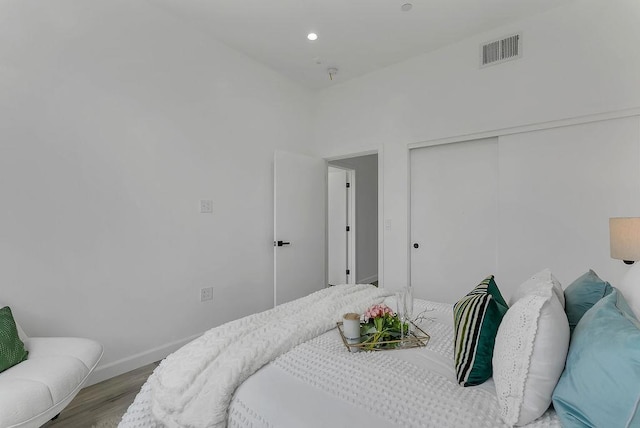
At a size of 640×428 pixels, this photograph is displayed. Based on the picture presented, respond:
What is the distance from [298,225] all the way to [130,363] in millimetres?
2068

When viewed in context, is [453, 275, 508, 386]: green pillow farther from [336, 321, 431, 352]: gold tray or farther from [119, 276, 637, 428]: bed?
[336, 321, 431, 352]: gold tray

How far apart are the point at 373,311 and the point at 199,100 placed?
248cm

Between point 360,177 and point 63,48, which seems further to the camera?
point 360,177

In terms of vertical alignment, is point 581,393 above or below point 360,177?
below

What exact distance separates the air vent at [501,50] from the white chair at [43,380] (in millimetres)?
3720

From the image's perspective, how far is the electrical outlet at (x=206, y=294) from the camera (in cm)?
294

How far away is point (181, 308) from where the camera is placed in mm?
2795

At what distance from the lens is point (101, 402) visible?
6.66 ft

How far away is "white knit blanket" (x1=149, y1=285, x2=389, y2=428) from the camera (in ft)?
3.58

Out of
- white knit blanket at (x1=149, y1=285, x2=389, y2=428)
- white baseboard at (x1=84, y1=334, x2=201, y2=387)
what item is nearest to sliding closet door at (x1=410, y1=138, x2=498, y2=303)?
white knit blanket at (x1=149, y1=285, x2=389, y2=428)

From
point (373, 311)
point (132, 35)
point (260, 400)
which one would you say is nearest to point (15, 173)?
point (132, 35)

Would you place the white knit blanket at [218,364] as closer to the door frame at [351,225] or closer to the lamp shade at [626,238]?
the lamp shade at [626,238]

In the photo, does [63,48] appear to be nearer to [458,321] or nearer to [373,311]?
[373,311]

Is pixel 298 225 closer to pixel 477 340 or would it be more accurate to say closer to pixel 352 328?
pixel 352 328
